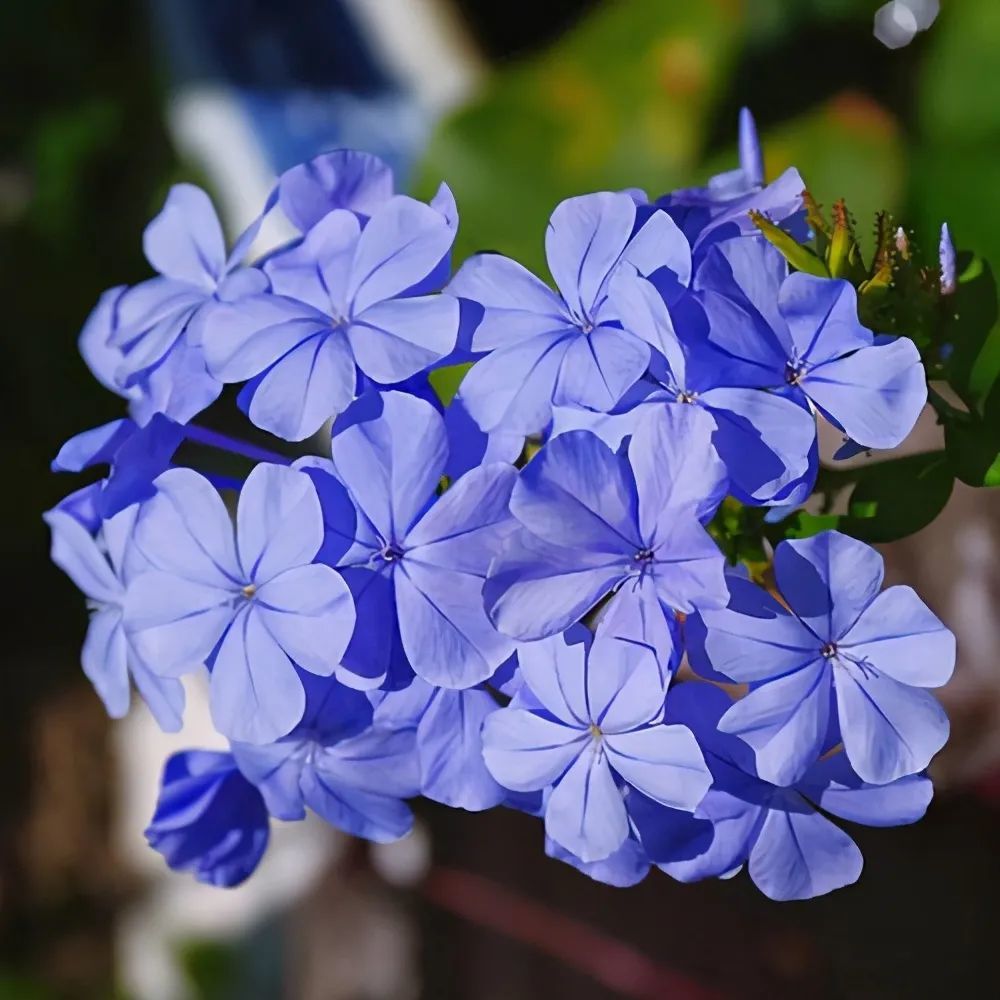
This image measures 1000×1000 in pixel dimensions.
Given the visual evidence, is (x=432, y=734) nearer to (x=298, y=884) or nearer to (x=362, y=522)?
(x=362, y=522)

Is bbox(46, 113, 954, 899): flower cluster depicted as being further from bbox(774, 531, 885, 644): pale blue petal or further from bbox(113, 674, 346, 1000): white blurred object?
bbox(113, 674, 346, 1000): white blurred object

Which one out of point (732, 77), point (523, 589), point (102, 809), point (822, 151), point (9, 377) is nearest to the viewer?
point (523, 589)

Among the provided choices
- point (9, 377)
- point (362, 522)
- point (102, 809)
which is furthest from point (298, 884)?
point (362, 522)

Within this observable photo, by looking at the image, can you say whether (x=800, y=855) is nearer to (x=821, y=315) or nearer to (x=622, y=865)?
(x=622, y=865)

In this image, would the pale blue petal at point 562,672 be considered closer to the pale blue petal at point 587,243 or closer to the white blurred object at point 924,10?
the pale blue petal at point 587,243

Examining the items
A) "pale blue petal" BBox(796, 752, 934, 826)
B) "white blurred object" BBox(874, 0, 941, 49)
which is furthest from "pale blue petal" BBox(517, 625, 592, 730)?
"white blurred object" BBox(874, 0, 941, 49)

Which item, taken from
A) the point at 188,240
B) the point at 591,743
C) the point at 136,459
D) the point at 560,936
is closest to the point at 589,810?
the point at 591,743
